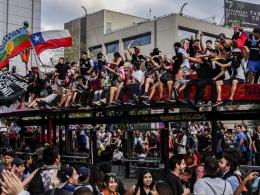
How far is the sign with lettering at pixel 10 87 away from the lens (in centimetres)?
1909

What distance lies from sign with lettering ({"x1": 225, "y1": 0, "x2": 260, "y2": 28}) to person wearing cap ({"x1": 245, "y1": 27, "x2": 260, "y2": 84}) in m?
74.0

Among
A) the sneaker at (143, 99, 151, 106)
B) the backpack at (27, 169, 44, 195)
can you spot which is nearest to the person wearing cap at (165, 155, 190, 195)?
the backpack at (27, 169, 44, 195)

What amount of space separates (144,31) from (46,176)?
205 ft

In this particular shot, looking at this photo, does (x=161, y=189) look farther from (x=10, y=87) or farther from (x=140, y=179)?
(x=10, y=87)

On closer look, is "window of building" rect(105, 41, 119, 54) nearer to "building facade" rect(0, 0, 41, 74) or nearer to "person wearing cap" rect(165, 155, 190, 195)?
"building facade" rect(0, 0, 41, 74)

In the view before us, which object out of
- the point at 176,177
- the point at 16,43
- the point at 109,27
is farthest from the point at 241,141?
the point at 109,27

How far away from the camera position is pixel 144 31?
67938mm

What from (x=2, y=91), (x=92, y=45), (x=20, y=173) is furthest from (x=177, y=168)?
(x=92, y=45)

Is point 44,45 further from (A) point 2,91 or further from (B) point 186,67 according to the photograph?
(B) point 186,67

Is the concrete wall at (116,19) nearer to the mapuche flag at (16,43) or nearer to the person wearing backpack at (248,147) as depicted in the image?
the mapuche flag at (16,43)

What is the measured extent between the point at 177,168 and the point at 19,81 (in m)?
13.4

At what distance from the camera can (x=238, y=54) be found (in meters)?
12.0

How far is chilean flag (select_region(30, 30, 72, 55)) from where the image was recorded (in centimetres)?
2016

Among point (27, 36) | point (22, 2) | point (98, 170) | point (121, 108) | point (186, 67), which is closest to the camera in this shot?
point (98, 170)
